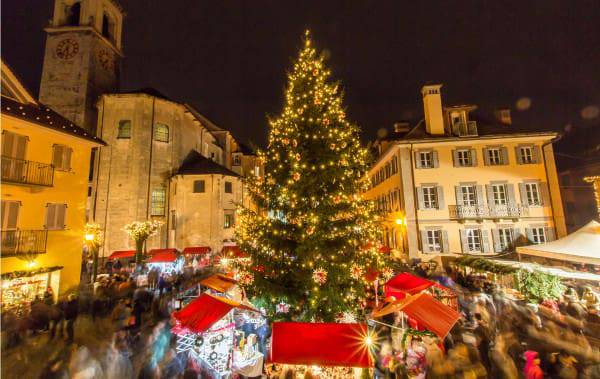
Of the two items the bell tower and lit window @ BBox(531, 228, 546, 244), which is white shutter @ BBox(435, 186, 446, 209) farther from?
the bell tower

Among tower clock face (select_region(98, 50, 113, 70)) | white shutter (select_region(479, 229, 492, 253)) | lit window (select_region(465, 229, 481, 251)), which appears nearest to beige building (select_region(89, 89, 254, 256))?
tower clock face (select_region(98, 50, 113, 70))

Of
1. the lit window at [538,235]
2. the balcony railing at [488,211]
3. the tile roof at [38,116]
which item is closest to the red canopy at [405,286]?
the balcony railing at [488,211]

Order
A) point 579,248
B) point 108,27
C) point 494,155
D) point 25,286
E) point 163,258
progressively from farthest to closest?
point 108,27
point 494,155
point 163,258
point 25,286
point 579,248

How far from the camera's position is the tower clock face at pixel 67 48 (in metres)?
31.8

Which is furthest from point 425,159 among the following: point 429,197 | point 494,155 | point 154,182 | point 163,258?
point 154,182

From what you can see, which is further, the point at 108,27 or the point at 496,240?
the point at 108,27

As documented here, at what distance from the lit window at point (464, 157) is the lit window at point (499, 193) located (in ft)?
8.62

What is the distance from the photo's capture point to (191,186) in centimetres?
3086

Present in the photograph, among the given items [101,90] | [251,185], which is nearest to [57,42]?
[101,90]

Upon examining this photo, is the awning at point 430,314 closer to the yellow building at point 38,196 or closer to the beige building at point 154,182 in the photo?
the yellow building at point 38,196

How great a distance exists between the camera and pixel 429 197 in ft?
75.6

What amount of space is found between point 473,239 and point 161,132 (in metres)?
31.0

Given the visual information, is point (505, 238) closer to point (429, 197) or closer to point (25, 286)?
point (429, 197)

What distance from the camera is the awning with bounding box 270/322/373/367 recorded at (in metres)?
6.02
